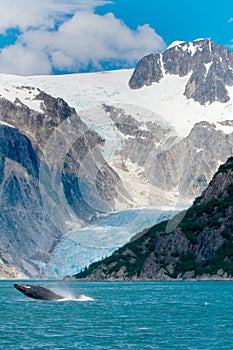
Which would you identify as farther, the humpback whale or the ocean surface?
the humpback whale

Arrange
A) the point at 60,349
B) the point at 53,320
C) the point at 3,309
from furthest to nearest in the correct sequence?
the point at 3,309, the point at 53,320, the point at 60,349

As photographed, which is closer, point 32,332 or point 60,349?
point 60,349

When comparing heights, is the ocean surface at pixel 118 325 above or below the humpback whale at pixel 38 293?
below

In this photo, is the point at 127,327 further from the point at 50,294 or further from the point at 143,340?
the point at 50,294

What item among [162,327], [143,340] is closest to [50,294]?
[162,327]

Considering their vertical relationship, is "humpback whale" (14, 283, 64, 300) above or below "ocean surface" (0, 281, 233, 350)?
above

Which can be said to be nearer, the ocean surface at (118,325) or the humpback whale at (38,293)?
the ocean surface at (118,325)

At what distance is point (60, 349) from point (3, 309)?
202ft

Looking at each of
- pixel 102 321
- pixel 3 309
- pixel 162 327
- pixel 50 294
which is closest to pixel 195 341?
pixel 162 327

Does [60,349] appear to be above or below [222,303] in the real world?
below

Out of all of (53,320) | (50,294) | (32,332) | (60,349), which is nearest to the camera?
(60,349)

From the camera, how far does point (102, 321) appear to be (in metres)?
119

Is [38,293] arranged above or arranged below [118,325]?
above

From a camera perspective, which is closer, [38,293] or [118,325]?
[118,325]
